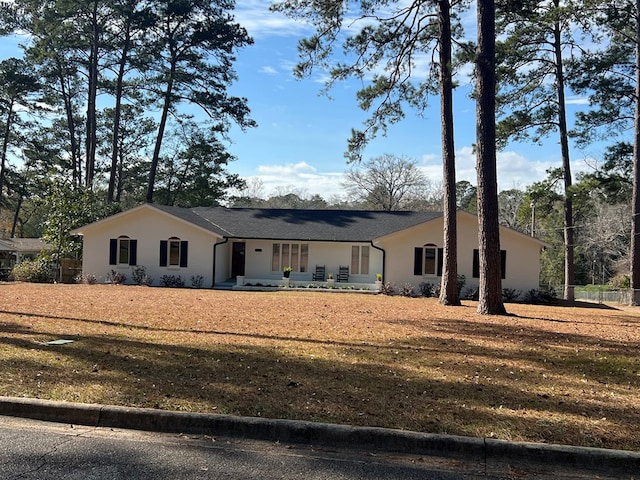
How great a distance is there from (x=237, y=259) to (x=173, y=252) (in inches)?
147

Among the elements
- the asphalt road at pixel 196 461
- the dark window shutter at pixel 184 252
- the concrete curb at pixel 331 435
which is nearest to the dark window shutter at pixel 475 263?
the dark window shutter at pixel 184 252

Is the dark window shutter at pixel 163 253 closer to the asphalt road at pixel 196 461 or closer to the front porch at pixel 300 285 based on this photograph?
the front porch at pixel 300 285

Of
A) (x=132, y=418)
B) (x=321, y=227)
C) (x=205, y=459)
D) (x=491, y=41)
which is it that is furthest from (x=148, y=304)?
(x=321, y=227)

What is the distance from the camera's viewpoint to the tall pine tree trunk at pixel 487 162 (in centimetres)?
1437

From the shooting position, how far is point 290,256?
27.0m

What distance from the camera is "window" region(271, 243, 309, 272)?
26844mm

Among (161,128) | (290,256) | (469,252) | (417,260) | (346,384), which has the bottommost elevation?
(346,384)

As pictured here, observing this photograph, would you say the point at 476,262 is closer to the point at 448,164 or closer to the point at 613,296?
the point at 448,164

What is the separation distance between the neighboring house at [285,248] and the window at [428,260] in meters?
0.05

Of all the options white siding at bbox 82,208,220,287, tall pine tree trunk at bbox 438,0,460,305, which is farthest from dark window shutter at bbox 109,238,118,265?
tall pine tree trunk at bbox 438,0,460,305

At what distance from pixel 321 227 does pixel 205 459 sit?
77.7 feet

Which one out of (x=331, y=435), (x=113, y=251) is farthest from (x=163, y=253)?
(x=331, y=435)

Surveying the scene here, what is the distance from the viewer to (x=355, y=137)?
17.8 m

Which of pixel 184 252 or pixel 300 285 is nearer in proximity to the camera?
pixel 300 285
